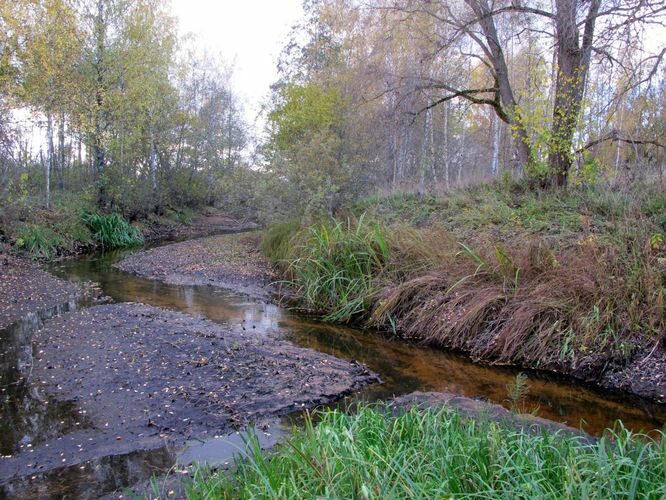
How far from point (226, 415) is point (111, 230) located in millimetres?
14920

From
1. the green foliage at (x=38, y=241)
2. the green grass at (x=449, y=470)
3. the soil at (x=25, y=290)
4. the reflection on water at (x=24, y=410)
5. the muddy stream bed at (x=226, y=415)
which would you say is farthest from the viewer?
the green foliage at (x=38, y=241)

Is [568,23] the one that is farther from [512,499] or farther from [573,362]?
[512,499]

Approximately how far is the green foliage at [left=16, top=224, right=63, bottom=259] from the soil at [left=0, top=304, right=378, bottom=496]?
7278mm

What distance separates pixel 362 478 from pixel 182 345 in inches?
169

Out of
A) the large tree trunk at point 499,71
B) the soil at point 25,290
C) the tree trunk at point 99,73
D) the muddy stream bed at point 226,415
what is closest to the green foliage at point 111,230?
the tree trunk at point 99,73

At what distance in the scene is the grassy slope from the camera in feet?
19.0

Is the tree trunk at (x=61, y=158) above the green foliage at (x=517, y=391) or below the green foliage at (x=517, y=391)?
above

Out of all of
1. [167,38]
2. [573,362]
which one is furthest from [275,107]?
[573,362]

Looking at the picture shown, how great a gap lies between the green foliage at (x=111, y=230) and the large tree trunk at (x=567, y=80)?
14.3 metres

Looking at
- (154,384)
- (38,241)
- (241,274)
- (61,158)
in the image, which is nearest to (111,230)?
(38,241)

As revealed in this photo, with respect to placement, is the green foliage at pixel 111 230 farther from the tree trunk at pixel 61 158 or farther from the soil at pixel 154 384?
the soil at pixel 154 384

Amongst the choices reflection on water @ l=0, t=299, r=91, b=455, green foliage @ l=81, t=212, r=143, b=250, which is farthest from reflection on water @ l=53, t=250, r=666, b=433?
green foliage @ l=81, t=212, r=143, b=250

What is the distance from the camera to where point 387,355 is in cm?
653

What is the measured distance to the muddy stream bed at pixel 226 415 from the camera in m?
3.52
